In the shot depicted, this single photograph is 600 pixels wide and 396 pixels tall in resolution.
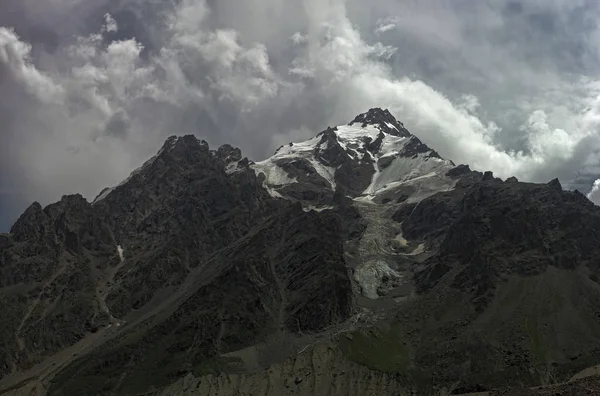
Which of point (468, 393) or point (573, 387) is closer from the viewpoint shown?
point (573, 387)

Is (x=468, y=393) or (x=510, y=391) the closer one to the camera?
(x=510, y=391)

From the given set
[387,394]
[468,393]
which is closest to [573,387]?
[468,393]

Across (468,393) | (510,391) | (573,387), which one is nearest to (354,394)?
(468,393)

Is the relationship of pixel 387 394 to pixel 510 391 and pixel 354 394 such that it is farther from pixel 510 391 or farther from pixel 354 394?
pixel 510 391

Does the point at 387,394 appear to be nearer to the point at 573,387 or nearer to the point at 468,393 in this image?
the point at 468,393

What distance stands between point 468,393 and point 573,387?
40.8 m

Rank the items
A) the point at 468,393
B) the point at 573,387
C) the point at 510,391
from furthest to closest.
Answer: the point at 468,393, the point at 510,391, the point at 573,387

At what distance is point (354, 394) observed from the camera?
199 m

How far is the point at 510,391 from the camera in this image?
18500cm

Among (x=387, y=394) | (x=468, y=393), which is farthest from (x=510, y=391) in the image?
(x=387, y=394)

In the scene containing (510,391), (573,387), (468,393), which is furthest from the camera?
(468,393)

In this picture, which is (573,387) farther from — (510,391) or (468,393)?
(468,393)

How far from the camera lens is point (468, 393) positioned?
197500mm

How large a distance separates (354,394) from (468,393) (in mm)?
38181
